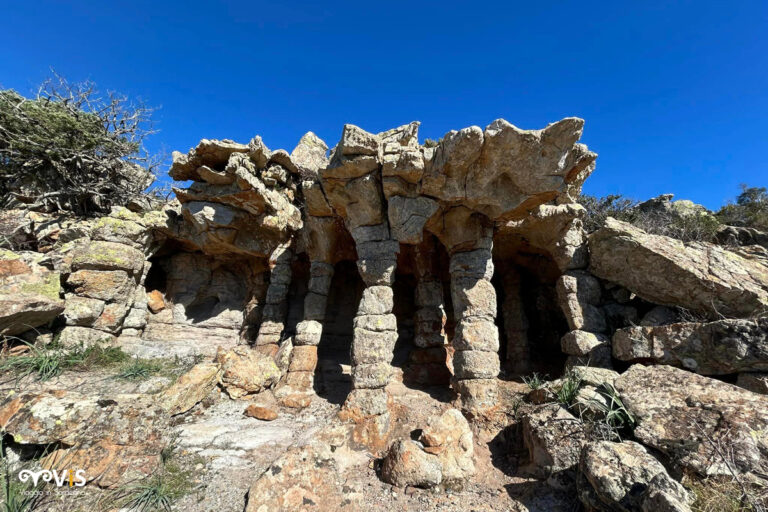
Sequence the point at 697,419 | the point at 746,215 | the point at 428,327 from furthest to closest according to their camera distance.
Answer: the point at 746,215 < the point at 428,327 < the point at 697,419

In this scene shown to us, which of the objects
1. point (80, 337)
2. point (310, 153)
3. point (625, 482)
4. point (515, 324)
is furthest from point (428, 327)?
point (80, 337)

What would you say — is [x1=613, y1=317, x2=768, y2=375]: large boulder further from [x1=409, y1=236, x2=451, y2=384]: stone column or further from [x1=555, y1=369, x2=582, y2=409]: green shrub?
[x1=409, y1=236, x2=451, y2=384]: stone column

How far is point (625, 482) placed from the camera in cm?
304

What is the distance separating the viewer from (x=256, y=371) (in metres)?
7.09

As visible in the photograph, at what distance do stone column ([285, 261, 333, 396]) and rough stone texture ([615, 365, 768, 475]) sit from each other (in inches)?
241

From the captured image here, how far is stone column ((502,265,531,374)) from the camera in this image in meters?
9.55

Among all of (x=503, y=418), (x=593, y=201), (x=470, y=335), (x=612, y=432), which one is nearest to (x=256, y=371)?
(x=470, y=335)

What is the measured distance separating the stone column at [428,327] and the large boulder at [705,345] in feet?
13.2

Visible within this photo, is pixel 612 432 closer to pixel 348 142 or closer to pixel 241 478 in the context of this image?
pixel 241 478

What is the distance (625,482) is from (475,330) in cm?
370

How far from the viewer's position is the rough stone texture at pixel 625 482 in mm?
2623

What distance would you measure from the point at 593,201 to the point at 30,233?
60.7 feet

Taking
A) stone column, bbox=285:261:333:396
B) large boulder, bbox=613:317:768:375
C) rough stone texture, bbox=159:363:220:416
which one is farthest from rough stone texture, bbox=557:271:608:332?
rough stone texture, bbox=159:363:220:416

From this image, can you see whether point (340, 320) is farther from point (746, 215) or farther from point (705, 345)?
point (746, 215)
